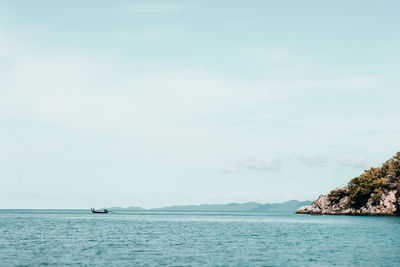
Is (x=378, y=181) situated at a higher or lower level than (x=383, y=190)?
higher

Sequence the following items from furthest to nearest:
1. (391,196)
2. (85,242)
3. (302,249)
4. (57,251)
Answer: (391,196), (85,242), (302,249), (57,251)

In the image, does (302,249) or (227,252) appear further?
(302,249)

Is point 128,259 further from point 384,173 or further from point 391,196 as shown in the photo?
point 384,173

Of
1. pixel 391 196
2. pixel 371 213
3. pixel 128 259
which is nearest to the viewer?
pixel 128 259

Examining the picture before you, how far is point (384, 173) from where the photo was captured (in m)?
197

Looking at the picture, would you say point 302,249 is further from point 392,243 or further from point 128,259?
point 128,259

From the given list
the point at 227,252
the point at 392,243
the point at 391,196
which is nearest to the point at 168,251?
the point at 227,252

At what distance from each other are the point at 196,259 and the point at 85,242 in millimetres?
27535

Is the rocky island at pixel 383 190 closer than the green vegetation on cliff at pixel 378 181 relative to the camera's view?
Yes

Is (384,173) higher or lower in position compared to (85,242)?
higher

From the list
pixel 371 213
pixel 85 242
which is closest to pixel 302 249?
pixel 85 242

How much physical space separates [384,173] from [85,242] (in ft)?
532

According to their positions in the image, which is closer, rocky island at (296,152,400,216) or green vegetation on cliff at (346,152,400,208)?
rocky island at (296,152,400,216)

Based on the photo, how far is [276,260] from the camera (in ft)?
175
